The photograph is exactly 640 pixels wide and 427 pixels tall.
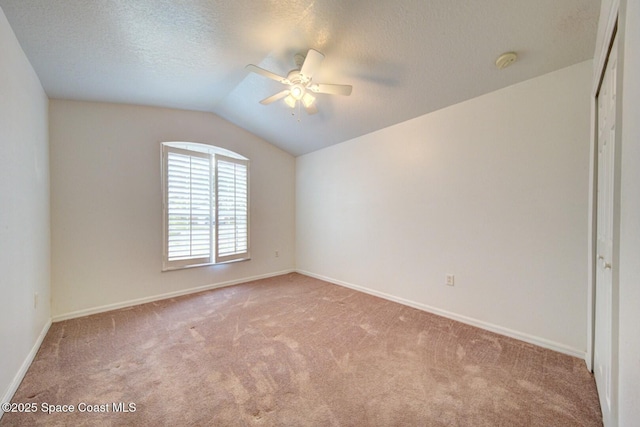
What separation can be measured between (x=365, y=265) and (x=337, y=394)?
2095mm

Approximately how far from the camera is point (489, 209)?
2.40 meters

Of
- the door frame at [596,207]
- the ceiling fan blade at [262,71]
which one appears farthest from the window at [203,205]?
the door frame at [596,207]

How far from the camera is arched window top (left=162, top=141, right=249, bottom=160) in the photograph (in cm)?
340

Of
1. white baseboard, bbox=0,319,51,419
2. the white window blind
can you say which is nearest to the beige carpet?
white baseboard, bbox=0,319,51,419

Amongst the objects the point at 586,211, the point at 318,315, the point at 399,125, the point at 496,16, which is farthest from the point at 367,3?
the point at 318,315

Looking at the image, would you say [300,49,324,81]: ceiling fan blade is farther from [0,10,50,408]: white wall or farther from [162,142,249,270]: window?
[162,142,249,270]: window

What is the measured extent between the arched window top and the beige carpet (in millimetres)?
2193

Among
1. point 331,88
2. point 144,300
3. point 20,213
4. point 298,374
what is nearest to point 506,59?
point 331,88

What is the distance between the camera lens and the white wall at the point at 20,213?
5.06ft

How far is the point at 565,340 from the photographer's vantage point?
2008 millimetres

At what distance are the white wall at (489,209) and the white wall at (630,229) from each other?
1.21 metres

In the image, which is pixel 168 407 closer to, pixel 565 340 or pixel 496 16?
pixel 565 340

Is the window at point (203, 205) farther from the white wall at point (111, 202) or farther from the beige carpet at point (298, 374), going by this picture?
the beige carpet at point (298, 374)

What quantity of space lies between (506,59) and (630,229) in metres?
1.72
